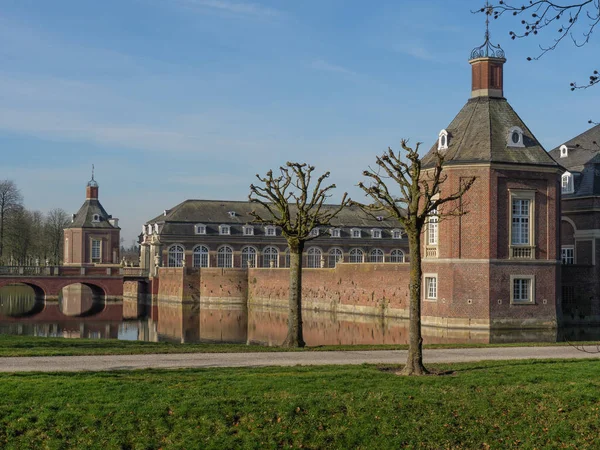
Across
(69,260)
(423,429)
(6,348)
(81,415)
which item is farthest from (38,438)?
(69,260)

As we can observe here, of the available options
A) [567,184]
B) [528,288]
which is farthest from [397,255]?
[528,288]

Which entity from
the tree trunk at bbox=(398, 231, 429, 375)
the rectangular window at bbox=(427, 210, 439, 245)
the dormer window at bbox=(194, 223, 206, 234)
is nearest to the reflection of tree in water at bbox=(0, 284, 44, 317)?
the dormer window at bbox=(194, 223, 206, 234)

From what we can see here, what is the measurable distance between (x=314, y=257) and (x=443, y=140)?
113 ft

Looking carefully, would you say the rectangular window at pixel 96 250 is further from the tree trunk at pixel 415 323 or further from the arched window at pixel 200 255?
the tree trunk at pixel 415 323

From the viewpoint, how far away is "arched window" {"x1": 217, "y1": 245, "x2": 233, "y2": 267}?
218ft

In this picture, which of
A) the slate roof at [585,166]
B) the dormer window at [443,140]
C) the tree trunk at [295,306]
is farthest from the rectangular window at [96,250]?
the tree trunk at [295,306]

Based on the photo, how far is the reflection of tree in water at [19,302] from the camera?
1949 inches

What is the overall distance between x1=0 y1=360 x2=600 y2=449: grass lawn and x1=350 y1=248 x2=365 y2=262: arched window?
2178 inches

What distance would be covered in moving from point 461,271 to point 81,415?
2378 centimetres

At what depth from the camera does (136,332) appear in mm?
38156

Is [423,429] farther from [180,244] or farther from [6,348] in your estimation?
[180,244]

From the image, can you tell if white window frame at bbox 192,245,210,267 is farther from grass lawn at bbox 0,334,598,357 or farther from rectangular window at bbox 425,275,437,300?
grass lawn at bbox 0,334,598,357

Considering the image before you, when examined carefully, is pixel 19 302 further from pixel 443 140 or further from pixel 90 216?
pixel 443 140

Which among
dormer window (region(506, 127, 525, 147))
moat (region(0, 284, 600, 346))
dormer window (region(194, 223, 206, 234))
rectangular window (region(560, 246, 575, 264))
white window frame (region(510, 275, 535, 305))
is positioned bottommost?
moat (region(0, 284, 600, 346))
